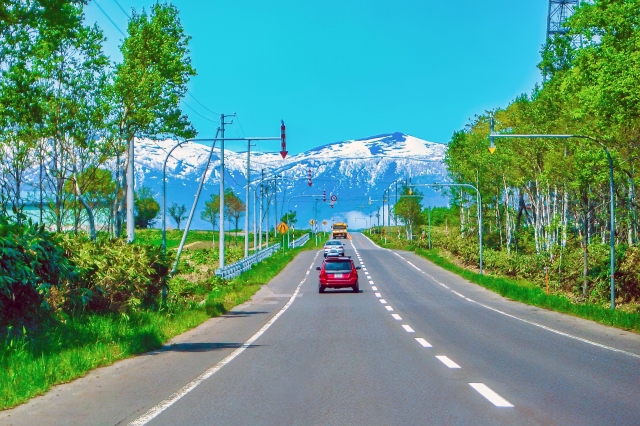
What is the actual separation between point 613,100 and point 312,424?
23.7 meters

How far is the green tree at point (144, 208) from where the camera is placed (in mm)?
136200

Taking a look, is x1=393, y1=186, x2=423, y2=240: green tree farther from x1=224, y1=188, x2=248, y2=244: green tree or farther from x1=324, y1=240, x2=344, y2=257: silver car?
x1=324, y1=240, x2=344, y2=257: silver car

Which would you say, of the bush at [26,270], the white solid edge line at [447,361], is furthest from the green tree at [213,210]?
the white solid edge line at [447,361]

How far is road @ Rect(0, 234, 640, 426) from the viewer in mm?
8008

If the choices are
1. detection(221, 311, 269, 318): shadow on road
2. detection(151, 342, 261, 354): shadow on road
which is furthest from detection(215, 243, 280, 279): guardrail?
detection(151, 342, 261, 354): shadow on road

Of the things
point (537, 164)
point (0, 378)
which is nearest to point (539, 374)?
point (0, 378)

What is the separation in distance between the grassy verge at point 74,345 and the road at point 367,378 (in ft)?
0.99

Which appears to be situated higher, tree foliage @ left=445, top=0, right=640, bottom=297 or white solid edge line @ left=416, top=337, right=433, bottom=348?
tree foliage @ left=445, top=0, right=640, bottom=297

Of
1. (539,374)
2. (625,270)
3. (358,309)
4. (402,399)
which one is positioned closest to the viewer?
(402,399)

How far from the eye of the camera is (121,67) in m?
33.4

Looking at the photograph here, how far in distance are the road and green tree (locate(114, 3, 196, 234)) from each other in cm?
1388

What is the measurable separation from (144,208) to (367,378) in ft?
429

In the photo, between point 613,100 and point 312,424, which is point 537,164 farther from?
point 312,424

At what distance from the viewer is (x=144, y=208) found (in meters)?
138
